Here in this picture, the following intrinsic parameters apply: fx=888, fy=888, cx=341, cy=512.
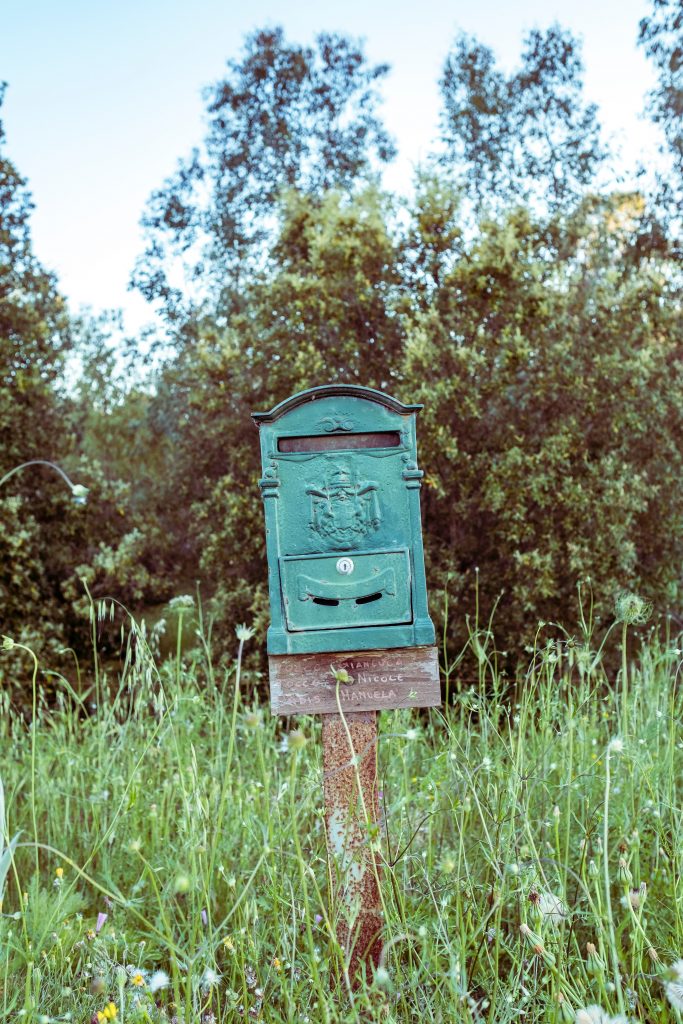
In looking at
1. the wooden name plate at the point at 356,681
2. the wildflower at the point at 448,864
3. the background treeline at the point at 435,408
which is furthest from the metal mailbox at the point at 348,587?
the background treeline at the point at 435,408

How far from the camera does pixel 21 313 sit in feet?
28.8

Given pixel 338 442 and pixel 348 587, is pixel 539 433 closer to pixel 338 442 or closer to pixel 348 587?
pixel 338 442

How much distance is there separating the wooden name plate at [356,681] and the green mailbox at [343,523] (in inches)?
1.6

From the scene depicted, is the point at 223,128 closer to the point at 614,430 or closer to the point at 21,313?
the point at 21,313

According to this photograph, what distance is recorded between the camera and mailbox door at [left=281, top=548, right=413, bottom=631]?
268cm

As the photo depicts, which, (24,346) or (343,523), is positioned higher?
(24,346)

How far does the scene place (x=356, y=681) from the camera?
2.66 meters

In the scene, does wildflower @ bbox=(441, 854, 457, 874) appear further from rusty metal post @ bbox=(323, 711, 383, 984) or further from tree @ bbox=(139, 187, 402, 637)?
tree @ bbox=(139, 187, 402, 637)

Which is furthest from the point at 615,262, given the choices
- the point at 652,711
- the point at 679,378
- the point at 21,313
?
the point at 652,711

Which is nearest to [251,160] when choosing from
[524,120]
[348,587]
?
[524,120]

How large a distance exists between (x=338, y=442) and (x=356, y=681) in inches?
29.7

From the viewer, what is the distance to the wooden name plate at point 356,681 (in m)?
2.64

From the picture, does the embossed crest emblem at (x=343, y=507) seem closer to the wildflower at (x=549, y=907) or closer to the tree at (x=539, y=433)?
the wildflower at (x=549, y=907)

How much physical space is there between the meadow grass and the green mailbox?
310 mm
